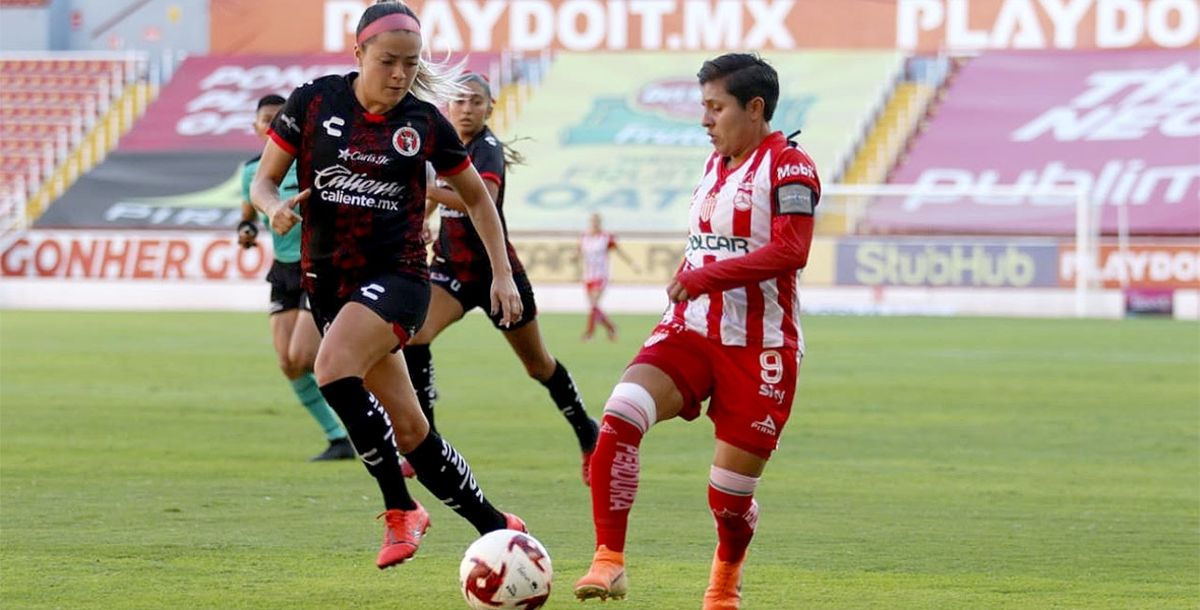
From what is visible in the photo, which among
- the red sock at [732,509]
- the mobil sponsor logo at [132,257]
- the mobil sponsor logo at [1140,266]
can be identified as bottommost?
the mobil sponsor logo at [132,257]

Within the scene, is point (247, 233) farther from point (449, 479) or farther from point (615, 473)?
point (615, 473)

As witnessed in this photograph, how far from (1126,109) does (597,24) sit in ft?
44.1

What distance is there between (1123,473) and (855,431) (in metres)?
2.83

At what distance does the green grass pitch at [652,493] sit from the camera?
23.9 feet

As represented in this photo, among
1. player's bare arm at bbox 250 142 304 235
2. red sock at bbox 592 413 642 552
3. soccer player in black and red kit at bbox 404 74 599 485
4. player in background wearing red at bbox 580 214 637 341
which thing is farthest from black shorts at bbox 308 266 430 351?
player in background wearing red at bbox 580 214 637 341

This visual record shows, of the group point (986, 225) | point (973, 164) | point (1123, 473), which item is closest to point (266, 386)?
point (1123, 473)

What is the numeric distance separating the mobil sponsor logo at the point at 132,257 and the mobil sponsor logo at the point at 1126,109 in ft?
55.5

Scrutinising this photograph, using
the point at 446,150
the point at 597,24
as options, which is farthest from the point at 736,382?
the point at 597,24

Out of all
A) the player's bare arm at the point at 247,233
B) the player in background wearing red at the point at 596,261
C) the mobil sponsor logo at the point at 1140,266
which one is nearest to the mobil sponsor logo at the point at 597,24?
the mobil sponsor logo at the point at 1140,266

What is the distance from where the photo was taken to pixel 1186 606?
7012 mm

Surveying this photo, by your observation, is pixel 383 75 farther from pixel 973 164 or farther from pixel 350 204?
pixel 973 164

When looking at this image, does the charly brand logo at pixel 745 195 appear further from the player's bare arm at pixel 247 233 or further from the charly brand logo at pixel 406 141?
the player's bare arm at pixel 247 233

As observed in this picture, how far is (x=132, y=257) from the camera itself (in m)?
40.7

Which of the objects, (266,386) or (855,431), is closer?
(855,431)
